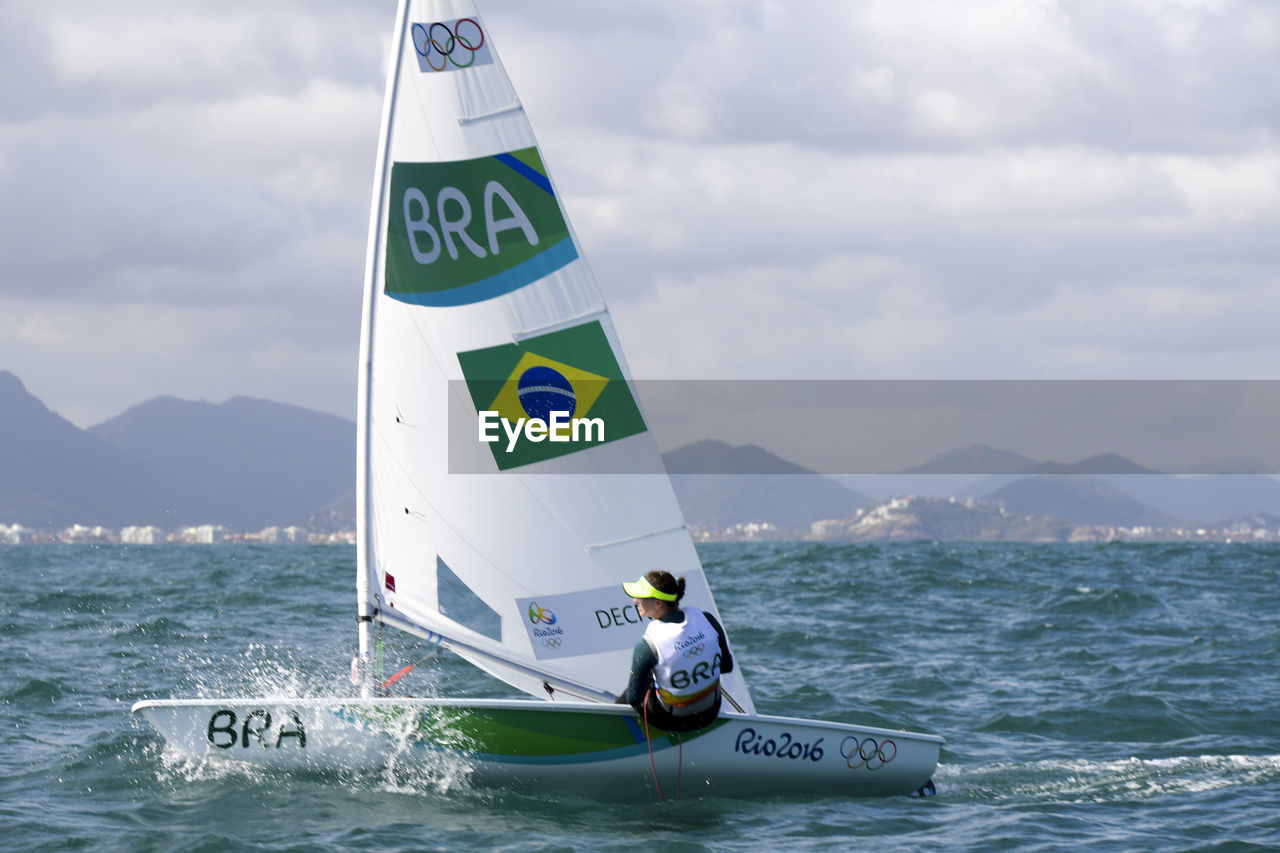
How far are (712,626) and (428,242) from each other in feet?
9.92

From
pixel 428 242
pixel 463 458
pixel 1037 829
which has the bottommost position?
pixel 1037 829

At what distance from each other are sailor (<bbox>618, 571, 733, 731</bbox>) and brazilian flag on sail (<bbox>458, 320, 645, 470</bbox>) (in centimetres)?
128

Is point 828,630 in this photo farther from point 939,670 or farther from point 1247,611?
point 1247,611

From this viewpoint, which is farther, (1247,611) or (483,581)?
(1247,611)

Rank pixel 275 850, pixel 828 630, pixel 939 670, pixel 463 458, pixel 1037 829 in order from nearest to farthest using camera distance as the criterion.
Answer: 1. pixel 275 850
2. pixel 1037 829
3. pixel 463 458
4. pixel 939 670
5. pixel 828 630

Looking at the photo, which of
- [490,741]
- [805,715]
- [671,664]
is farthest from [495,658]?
[805,715]

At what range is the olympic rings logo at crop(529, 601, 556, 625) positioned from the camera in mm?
8648

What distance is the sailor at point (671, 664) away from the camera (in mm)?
7875

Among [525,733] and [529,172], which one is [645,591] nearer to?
[525,733]

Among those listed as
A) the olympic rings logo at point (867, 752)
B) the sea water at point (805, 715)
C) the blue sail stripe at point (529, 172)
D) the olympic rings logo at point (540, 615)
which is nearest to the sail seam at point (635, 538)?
the olympic rings logo at point (540, 615)

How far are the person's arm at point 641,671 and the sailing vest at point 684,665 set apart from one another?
0.12 ft

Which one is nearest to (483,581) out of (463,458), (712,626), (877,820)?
(463,458)

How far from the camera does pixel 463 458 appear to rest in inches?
337

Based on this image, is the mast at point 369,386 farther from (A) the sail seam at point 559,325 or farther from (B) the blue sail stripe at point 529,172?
(A) the sail seam at point 559,325
